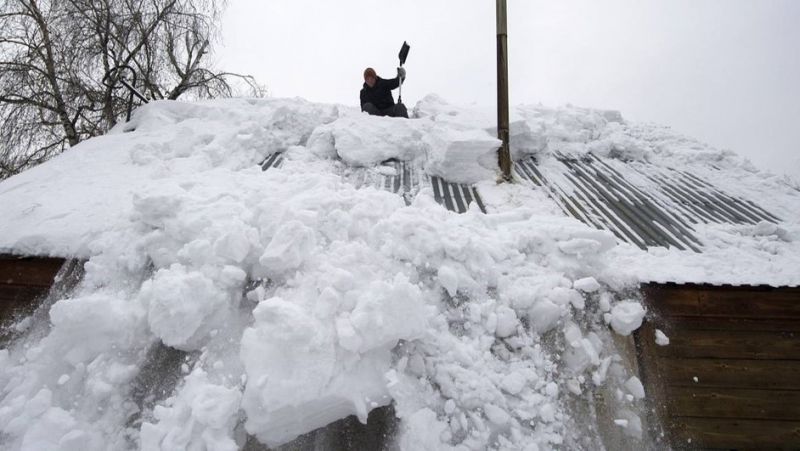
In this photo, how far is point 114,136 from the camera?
14.7ft

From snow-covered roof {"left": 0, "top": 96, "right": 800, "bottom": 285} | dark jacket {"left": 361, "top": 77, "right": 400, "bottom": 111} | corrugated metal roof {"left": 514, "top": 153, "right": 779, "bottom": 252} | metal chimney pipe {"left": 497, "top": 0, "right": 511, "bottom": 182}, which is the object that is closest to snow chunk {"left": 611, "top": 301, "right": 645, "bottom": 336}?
snow-covered roof {"left": 0, "top": 96, "right": 800, "bottom": 285}

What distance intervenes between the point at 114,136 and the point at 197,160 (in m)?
1.54

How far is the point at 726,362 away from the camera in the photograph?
8.51 ft

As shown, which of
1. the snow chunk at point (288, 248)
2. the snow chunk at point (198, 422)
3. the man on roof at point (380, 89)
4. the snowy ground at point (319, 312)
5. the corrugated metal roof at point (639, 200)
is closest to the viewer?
the snow chunk at point (198, 422)

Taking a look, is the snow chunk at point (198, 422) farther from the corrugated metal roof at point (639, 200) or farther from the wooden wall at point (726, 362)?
the corrugated metal roof at point (639, 200)

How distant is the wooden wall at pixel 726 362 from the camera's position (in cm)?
250

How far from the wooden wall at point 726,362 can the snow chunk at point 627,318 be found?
15 centimetres

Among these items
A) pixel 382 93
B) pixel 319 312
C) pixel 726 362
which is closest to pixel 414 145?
pixel 382 93

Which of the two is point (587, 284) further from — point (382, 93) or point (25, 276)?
point (382, 93)

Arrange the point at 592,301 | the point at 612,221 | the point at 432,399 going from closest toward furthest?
the point at 432,399 → the point at 592,301 → the point at 612,221

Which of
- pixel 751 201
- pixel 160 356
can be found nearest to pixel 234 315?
pixel 160 356

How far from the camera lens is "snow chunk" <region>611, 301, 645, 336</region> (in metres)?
2.44

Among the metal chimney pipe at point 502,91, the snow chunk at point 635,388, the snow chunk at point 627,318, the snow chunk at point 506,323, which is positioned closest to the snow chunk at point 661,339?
the snow chunk at point 627,318

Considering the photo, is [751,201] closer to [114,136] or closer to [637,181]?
[637,181]
